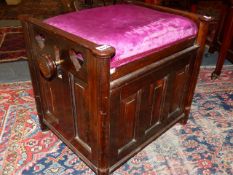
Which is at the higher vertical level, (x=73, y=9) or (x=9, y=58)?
(x=73, y=9)

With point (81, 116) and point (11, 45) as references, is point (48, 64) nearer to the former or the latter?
point (81, 116)

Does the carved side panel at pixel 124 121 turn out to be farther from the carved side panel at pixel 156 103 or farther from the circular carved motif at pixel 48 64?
the circular carved motif at pixel 48 64

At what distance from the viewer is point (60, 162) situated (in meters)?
1.32

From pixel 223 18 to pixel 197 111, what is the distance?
126 centimetres

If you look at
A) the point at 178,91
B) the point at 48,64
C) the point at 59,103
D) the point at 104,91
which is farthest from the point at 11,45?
the point at 104,91

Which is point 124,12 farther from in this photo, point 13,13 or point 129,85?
point 13,13

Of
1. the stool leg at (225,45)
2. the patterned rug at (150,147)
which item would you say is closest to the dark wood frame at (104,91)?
the patterned rug at (150,147)

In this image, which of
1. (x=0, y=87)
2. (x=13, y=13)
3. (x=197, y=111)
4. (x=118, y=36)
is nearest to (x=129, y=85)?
(x=118, y=36)

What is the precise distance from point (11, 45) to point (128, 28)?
2.13 meters

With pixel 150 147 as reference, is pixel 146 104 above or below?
above

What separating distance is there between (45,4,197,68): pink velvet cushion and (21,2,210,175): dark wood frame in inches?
1.6

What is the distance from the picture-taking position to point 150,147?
1.43 metres

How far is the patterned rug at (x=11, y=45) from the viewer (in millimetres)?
2508

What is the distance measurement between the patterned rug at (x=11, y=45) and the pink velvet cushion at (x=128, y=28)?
1516 millimetres
